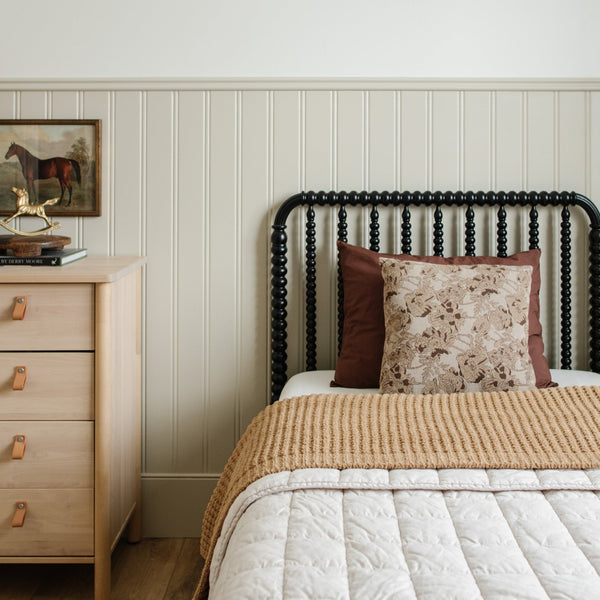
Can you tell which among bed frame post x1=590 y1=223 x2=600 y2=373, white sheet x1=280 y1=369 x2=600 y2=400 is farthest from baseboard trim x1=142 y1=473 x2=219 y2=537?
bed frame post x1=590 y1=223 x2=600 y2=373

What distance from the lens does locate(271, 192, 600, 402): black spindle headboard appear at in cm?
225

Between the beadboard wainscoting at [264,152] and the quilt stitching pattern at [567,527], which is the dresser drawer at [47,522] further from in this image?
the quilt stitching pattern at [567,527]

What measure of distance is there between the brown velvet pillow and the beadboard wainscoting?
0.18m

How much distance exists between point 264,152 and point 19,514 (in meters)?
1.30

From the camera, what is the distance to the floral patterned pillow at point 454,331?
1.86 m

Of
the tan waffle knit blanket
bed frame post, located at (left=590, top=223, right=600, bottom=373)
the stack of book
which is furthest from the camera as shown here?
bed frame post, located at (left=590, top=223, right=600, bottom=373)

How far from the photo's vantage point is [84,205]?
2326 millimetres

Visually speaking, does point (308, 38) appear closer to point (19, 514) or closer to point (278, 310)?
point (278, 310)

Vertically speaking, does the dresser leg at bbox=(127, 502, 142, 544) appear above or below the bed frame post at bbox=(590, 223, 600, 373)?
below

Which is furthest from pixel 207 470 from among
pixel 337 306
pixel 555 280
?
pixel 555 280

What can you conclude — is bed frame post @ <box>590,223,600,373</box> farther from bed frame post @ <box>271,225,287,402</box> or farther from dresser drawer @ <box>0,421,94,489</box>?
dresser drawer @ <box>0,421,94,489</box>

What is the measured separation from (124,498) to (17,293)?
0.71m

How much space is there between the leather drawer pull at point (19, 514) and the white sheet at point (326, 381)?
0.74m

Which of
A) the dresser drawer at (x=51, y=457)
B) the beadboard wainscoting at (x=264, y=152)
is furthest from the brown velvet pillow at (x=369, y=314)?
the dresser drawer at (x=51, y=457)
